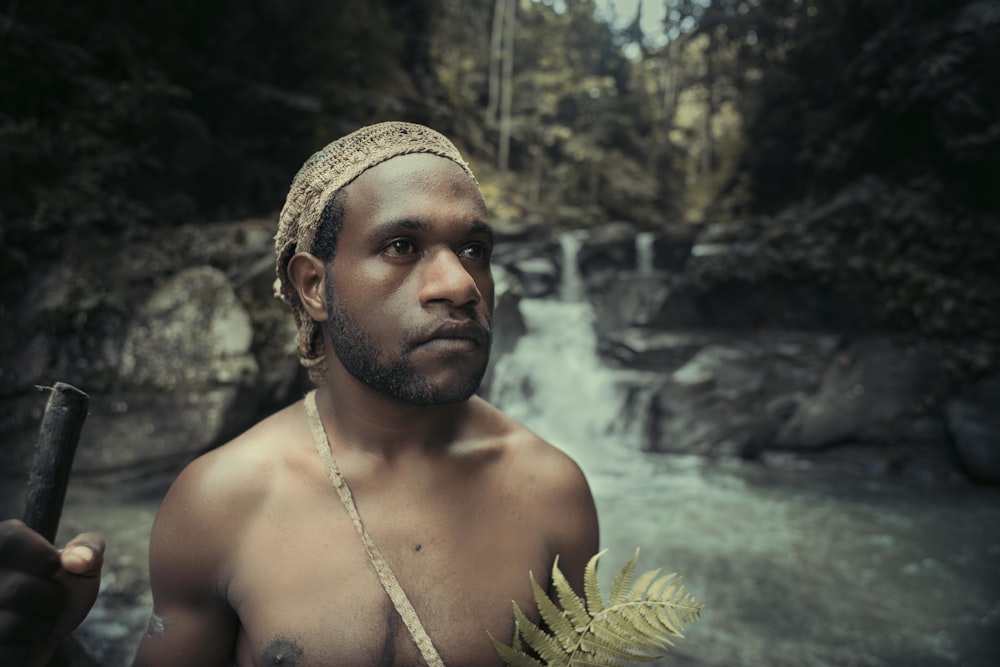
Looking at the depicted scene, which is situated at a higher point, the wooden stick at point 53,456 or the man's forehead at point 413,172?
the man's forehead at point 413,172

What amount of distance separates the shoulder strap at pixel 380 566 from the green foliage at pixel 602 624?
0.77ft

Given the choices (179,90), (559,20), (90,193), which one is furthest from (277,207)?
(559,20)

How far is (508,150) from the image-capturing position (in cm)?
2350

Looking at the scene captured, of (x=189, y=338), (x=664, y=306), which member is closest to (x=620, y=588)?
(x=189, y=338)

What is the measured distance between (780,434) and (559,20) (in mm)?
21857

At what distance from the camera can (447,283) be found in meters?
1.26

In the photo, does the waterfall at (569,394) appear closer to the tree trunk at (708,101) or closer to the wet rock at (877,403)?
the wet rock at (877,403)

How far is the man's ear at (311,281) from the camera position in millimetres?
1452

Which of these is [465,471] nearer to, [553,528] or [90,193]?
[553,528]

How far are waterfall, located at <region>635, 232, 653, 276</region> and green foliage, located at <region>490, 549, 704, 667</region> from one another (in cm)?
1442

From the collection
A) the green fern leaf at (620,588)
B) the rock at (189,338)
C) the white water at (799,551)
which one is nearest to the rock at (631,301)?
the white water at (799,551)

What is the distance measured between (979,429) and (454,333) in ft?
29.2

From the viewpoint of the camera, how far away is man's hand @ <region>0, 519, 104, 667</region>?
830mm

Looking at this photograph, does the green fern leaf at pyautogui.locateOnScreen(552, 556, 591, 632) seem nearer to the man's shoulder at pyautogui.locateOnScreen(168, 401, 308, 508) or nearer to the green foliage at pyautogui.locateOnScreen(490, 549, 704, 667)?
the green foliage at pyautogui.locateOnScreen(490, 549, 704, 667)
